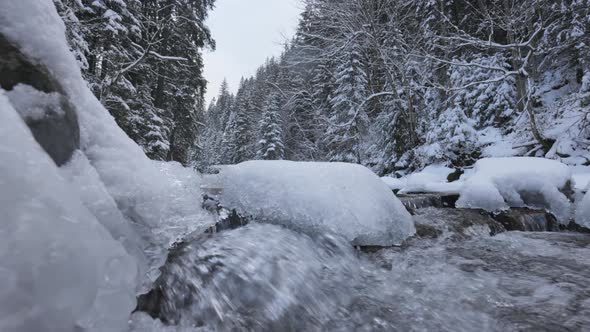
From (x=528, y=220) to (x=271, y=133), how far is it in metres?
20.5

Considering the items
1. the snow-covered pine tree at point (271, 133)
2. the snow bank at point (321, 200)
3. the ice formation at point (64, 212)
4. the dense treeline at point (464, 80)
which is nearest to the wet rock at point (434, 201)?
the snow bank at point (321, 200)

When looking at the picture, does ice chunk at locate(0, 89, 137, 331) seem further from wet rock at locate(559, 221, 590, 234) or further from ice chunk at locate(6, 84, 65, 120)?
wet rock at locate(559, 221, 590, 234)

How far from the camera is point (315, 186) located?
9.74 ft

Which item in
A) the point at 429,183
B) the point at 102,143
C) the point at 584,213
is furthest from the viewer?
the point at 429,183

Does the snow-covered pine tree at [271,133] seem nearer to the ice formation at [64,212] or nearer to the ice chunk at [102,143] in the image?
the ice chunk at [102,143]

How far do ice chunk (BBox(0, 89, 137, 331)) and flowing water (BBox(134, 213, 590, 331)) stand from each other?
0.49m

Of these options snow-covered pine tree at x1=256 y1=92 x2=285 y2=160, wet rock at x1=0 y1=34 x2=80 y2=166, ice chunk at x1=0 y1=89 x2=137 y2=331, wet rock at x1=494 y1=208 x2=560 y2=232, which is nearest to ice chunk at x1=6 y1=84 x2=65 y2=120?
wet rock at x1=0 y1=34 x2=80 y2=166

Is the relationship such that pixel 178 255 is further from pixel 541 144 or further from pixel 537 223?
pixel 541 144

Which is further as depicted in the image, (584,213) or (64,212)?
(584,213)

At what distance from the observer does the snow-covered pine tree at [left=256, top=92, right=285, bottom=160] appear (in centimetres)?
2369

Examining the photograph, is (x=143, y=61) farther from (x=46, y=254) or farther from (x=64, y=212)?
(x=46, y=254)

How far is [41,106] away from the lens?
1.46 metres

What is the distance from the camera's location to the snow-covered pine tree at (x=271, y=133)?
23688 mm

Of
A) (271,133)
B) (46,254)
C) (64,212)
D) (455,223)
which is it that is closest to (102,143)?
(64,212)
